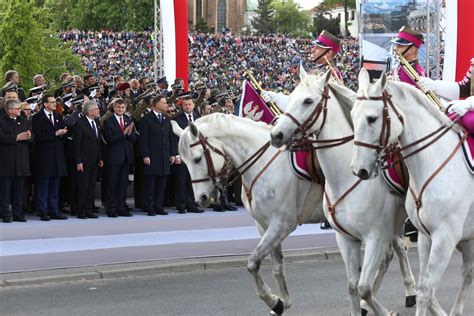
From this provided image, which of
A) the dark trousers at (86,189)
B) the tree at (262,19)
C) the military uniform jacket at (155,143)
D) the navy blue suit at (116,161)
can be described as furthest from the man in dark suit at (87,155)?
the tree at (262,19)

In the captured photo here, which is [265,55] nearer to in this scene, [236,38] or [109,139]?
[236,38]

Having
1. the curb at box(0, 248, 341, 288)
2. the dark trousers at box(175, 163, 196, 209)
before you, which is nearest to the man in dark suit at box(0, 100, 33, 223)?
the curb at box(0, 248, 341, 288)

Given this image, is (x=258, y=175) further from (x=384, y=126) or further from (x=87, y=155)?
(x=87, y=155)

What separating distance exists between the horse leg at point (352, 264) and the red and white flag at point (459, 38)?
11831mm

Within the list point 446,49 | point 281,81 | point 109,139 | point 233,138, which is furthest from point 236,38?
point 233,138

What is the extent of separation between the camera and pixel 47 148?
1489 centimetres

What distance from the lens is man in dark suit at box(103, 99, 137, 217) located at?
15461 millimetres

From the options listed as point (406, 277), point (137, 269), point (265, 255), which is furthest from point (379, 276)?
point (137, 269)

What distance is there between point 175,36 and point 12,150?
7.36 metres

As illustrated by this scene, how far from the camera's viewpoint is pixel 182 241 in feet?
47.0

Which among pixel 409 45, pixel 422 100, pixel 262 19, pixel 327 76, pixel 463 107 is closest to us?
pixel 422 100

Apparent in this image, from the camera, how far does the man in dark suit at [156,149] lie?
53.1 ft

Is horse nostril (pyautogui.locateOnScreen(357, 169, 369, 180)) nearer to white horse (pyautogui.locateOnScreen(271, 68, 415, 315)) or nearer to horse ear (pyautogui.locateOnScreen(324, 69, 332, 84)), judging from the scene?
white horse (pyautogui.locateOnScreen(271, 68, 415, 315))

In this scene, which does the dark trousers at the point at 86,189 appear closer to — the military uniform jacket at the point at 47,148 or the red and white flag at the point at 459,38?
the military uniform jacket at the point at 47,148
